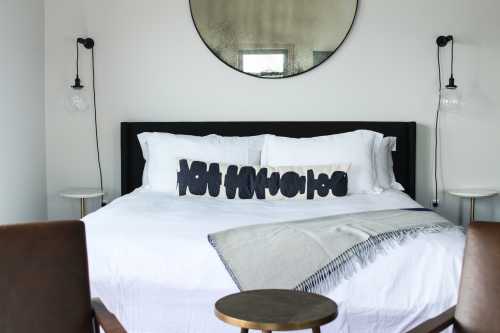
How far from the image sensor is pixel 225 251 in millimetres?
Answer: 2564

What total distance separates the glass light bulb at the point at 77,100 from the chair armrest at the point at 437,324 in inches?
125

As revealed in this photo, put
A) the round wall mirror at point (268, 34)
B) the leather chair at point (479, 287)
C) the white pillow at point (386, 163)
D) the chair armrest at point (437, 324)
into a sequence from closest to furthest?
the chair armrest at point (437, 324), the leather chair at point (479, 287), the white pillow at point (386, 163), the round wall mirror at point (268, 34)

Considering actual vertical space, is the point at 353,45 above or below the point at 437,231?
above

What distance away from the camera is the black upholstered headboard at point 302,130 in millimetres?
4352

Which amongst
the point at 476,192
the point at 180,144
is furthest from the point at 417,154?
the point at 180,144

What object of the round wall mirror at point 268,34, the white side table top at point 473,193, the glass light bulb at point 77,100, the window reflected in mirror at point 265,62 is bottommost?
the white side table top at point 473,193

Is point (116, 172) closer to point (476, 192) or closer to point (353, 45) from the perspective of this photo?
point (353, 45)

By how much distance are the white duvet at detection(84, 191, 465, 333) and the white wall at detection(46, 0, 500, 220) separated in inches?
67.5

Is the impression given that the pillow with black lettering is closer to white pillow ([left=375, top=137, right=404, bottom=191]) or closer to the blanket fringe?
white pillow ([left=375, top=137, right=404, bottom=191])

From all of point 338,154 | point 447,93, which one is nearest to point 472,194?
point 447,93

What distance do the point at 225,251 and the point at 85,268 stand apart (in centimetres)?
72

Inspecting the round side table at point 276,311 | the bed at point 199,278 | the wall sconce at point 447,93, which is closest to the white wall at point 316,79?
the wall sconce at point 447,93

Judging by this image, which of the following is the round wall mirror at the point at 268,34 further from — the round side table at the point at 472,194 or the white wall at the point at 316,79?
the round side table at the point at 472,194

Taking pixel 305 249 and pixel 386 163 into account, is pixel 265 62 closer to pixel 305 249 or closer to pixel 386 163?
pixel 386 163
